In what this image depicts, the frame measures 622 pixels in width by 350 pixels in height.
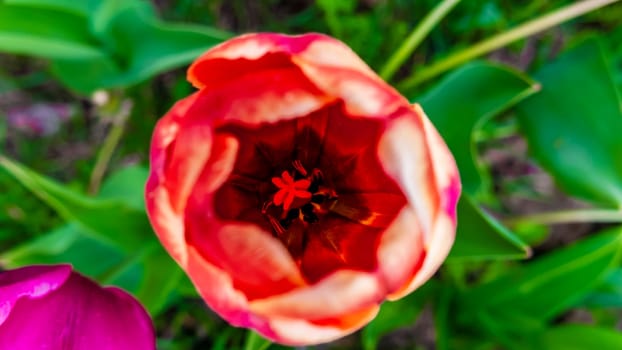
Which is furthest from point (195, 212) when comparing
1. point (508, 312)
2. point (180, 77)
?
point (180, 77)

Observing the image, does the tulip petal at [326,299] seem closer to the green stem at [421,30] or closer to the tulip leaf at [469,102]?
the tulip leaf at [469,102]

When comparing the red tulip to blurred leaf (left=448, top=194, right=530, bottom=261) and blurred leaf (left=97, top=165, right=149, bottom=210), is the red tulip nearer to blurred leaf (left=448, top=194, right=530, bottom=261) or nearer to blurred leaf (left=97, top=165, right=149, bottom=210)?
blurred leaf (left=448, top=194, right=530, bottom=261)

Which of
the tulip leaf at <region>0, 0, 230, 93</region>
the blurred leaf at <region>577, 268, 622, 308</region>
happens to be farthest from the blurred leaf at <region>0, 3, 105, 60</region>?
the blurred leaf at <region>577, 268, 622, 308</region>

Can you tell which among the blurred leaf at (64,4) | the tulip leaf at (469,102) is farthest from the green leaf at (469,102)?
the blurred leaf at (64,4)

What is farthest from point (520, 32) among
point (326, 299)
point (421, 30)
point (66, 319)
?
point (66, 319)

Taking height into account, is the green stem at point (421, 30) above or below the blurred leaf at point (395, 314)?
above

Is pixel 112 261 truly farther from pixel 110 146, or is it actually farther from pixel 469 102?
pixel 469 102
